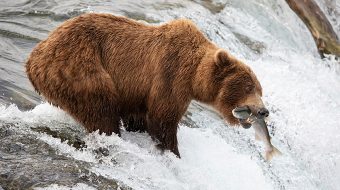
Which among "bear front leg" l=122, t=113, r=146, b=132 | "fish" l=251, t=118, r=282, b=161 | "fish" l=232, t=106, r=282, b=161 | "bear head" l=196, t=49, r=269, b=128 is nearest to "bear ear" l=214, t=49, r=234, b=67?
"bear head" l=196, t=49, r=269, b=128

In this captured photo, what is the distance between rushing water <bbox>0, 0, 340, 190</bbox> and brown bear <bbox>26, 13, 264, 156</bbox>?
0.71 ft

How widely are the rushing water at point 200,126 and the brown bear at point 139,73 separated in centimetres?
22

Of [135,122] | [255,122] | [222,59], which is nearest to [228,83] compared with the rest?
[222,59]

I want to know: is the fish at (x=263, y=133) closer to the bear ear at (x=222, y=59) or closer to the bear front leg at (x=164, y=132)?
the bear ear at (x=222, y=59)

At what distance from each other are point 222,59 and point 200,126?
1413mm

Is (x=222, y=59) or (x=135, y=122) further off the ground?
(x=222, y=59)

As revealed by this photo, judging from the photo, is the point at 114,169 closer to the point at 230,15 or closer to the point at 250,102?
the point at 250,102

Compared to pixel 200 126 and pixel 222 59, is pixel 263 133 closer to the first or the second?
pixel 222 59

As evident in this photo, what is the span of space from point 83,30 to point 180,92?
0.90 meters

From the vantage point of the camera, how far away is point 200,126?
6711 millimetres

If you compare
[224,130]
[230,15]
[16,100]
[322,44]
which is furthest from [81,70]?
[322,44]

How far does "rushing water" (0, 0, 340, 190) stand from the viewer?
190 inches

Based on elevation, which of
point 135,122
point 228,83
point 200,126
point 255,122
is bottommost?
point 200,126

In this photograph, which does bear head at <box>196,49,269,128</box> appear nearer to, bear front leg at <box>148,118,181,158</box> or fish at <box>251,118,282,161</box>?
fish at <box>251,118,282,161</box>
